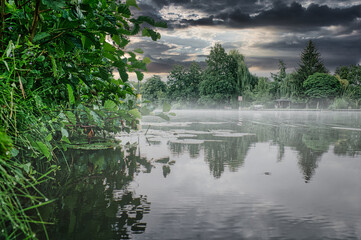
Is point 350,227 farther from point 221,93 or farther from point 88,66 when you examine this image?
point 221,93

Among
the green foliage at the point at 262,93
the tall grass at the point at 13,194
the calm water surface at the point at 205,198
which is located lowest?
the calm water surface at the point at 205,198

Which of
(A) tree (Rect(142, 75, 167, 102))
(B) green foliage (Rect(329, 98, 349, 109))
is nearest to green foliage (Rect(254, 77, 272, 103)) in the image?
(B) green foliage (Rect(329, 98, 349, 109))

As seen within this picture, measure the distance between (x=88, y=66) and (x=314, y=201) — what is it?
2081mm

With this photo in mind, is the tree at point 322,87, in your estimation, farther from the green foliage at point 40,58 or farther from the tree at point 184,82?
the green foliage at point 40,58

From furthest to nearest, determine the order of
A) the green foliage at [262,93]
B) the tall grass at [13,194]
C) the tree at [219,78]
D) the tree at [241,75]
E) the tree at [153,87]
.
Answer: the tree at [153,87], the tree at [219,78], the green foliage at [262,93], the tree at [241,75], the tall grass at [13,194]

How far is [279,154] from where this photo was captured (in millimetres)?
5297

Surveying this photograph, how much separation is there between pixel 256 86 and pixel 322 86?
52.5ft

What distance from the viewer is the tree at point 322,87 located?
7500 centimetres

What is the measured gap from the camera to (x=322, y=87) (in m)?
75.0

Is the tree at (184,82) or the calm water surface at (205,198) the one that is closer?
the calm water surface at (205,198)

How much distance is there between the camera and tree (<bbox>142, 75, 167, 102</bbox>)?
303 ft

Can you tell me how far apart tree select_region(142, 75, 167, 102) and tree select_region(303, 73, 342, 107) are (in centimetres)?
3975

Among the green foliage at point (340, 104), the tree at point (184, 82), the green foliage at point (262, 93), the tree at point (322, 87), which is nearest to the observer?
the green foliage at point (340, 104)

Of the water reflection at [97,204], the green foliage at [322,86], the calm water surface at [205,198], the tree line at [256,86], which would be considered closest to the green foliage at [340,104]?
the tree line at [256,86]
